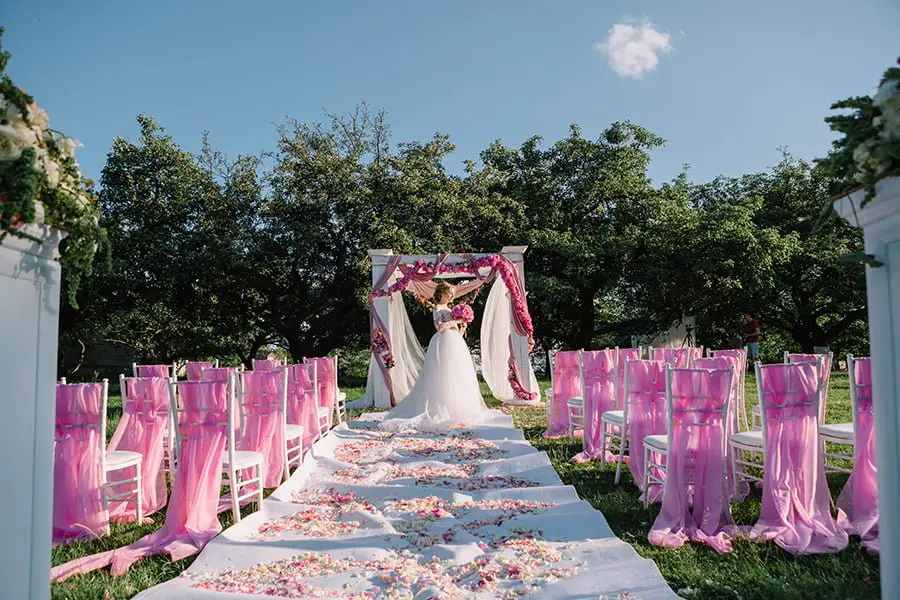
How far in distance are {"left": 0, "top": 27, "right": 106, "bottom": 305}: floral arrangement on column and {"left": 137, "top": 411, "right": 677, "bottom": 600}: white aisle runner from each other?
174 centimetres

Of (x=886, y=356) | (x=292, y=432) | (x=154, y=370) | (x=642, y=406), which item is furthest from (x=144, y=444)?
(x=886, y=356)

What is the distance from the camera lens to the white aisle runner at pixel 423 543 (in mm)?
2838

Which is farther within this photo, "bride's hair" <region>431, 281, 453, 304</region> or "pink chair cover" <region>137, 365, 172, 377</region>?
"bride's hair" <region>431, 281, 453, 304</region>

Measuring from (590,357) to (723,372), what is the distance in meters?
2.20

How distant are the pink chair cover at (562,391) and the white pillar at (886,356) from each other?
5.35 m

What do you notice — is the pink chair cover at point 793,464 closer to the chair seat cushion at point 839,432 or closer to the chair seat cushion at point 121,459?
the chair seat cushion at point 839,432

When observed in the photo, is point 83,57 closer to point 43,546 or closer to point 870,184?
point 43,546

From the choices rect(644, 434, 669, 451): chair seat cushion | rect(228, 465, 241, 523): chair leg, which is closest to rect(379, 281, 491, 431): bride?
rect(644, 434, 669, 451): chair seat cushion

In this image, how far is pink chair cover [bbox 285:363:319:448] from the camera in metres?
6.28

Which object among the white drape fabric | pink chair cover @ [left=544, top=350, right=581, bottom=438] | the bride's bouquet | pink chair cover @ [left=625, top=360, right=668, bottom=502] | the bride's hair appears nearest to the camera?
pink chair cover @ [left=625, top=360, right=668, bottom=502]

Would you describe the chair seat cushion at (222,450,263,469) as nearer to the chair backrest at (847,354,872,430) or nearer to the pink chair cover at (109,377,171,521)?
the pink chair cover at (109,377,171,521)

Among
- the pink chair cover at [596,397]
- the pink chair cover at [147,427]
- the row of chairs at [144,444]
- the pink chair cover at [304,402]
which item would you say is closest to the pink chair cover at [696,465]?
the pink chair cover at [596,397]

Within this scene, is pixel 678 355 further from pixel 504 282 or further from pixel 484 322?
pixel 484 322

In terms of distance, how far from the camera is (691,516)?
3643 mm
